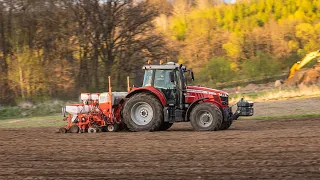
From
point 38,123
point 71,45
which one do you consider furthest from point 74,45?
point 38,123

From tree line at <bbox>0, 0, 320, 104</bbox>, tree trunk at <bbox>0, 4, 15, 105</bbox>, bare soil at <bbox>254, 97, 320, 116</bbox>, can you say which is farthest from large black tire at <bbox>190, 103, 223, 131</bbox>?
tree trunk at <bbox>0, 4, 15, 105</bbox>

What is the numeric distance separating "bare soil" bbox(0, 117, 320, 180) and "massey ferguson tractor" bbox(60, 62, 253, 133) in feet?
3.88

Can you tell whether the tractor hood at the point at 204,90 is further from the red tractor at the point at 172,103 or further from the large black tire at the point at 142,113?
the large black tire at the point at 142,113

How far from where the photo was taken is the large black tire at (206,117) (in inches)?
547

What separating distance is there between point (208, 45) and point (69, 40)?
32699 mm

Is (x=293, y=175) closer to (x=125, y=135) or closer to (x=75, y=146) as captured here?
(x=75, y=146)

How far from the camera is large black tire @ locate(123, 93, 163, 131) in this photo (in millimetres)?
14478

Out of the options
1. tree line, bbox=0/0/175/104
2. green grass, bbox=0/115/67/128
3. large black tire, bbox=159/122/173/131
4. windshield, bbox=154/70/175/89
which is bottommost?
green grass, bbox=0/115/67/128

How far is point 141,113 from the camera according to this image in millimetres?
14750

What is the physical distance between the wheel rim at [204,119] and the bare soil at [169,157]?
1.07 metres

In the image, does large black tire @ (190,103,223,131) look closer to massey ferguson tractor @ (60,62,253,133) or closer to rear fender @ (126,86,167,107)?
massey ferguson tractor @ (60,62,253,133)

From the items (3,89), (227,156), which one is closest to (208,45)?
(3,89)

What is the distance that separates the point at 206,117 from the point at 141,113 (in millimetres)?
1943

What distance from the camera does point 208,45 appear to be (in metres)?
65.4
